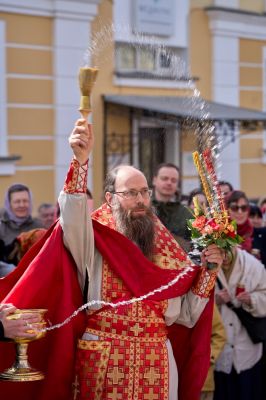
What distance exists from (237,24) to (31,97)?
393 centimetres

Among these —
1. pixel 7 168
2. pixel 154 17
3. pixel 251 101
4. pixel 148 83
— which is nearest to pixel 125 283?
pixel 7 168

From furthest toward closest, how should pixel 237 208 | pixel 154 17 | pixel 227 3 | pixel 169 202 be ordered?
1. pixel 227 3
2. pixel 154 17
3. pixel 237 208
4. pixel 169 202

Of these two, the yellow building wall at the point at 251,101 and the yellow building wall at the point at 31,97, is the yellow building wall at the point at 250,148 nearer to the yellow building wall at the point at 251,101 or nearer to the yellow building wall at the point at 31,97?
the yellow building wall at the point at 251,101

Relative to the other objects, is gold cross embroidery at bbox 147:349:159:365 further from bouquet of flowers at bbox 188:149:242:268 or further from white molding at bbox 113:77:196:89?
white molding at bbox 113:77:196:89

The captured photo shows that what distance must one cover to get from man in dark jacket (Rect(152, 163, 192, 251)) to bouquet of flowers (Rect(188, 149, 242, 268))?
56.0 inches

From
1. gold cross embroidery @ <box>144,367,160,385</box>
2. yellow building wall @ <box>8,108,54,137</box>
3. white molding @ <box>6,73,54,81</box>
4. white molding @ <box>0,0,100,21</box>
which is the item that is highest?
white molding @ <box>0,0,100,21</box>

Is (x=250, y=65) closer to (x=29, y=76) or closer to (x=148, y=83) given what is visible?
(x=148, y=83)

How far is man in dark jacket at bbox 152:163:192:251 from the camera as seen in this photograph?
231 inches

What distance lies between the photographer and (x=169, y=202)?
6.25m

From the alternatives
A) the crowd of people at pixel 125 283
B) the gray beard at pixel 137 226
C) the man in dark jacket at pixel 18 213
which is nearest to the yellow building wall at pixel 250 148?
the man in dark jacket at pixel 18 213

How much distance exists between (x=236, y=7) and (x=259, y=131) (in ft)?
6.14

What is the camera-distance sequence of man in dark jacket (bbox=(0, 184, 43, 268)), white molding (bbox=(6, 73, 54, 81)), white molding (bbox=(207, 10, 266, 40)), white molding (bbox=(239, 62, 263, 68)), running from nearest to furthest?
man in dark jacket (bbox=(0, 184, 43, 268)) < white molding (bbox=(6, 73, 54, 81)) < white molding (bbox=(207, 10, 266, 40)) < white molding (bbox=(239, 62, 263, 68))

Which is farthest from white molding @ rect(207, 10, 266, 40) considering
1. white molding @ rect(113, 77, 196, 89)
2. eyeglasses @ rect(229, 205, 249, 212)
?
eyeglasses @ rect(229, 205, 249, 212)

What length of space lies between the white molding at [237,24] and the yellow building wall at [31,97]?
294 centimetres
